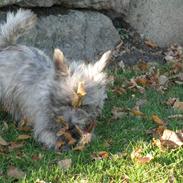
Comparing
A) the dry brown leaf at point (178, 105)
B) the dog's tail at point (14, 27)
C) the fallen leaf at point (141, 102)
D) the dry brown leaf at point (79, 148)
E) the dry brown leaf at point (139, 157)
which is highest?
the dog's tail at point (14, 27)

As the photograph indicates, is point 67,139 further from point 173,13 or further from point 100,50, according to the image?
point 173,13

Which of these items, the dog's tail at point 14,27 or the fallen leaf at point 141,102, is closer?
the dog's tail at point 14,27

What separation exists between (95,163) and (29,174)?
22.3 inches

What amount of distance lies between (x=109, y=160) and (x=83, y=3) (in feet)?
12.4

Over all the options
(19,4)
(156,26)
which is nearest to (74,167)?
(19,4)

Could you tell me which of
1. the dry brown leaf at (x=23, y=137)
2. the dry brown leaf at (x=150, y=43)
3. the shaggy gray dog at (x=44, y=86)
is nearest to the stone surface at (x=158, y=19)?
the dry brown leaf at (x=150, y=43)

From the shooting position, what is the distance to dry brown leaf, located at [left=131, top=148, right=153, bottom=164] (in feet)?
15.5

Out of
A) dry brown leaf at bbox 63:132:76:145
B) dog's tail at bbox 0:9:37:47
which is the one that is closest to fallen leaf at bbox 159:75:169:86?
dog's tail at bbox 0:9:37:47

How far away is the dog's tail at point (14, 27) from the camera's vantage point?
20.2ft

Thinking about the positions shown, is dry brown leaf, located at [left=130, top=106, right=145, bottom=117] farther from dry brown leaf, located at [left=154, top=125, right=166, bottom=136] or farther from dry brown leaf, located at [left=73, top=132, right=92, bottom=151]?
dry brown leaf, located at [left=73, top=132, right=92, bottom=151]

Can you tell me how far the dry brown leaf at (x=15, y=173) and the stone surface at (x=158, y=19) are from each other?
16.1 feet

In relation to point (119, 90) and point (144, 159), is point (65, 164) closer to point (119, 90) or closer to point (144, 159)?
point (144, 159)

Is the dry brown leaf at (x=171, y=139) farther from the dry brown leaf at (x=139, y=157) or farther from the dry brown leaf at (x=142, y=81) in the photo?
the dry brown leaf at (x=142, y=81)

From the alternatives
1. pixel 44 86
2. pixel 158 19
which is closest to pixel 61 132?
pixel 44 86
